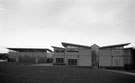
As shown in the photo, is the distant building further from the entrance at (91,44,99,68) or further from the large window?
the entrance at (91,44,99,68)

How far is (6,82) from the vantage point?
1081 cm

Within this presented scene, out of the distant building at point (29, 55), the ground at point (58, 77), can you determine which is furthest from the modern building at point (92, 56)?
the ground at point (58, 77)

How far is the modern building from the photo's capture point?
136ft

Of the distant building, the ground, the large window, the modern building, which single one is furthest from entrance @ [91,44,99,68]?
the distant building

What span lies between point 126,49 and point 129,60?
4.45 metres

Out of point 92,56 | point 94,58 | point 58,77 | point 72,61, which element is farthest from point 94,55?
point 58,77

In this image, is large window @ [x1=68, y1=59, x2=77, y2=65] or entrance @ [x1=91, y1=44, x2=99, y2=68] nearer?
entrance @ [x1=91, y1=44, x2=99, y2=68]

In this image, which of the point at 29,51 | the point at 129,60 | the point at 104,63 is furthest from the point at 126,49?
the point at 29,51

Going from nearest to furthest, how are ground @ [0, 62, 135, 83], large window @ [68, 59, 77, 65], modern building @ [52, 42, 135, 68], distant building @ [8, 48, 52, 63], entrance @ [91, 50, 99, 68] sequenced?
ground @ [0, 62, 135, 83] → modern building @ [52, 42, 135, 68] → entrance @ [91, 50, 99, 68] → large window @ [68, 59, 77, 65] → distant building @ [8, 48, 52, 63]

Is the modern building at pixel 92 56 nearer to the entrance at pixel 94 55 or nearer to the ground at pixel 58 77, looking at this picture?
the entrance at pixel 94 55

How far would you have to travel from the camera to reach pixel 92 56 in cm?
4291

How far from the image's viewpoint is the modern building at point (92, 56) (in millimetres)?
41531

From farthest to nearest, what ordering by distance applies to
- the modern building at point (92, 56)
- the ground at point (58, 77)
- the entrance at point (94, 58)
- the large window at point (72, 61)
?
the large window at point (72, 61), the entrance at point (94, 58), the modern building at point (92, 56), the ground at point (58, 77)

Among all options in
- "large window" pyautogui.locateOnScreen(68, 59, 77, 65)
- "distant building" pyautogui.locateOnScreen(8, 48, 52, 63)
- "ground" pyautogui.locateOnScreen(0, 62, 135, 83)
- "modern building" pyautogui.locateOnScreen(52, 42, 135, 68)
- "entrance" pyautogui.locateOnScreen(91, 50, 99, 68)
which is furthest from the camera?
"distant building" pyautogui.locateOnScreen(8, 48, 52, 63)
